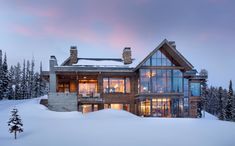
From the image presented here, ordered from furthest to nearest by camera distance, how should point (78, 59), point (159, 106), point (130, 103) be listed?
point (78, 59) < point (130, 103) < point (159, 106)

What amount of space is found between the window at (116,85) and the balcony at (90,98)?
1463 millimetres

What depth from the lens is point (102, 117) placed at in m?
28.2

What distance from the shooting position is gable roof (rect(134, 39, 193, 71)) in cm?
3641

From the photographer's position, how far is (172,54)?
37562mm

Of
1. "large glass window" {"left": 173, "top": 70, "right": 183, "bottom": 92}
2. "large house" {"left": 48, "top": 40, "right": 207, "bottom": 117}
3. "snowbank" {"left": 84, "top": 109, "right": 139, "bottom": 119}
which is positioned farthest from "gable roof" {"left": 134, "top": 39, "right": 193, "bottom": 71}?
"snowbank" {"left": 84, "top": 109, "right": 139, "bottom": 119}

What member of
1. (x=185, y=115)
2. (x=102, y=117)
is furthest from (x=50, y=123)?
(x=185, y=115)

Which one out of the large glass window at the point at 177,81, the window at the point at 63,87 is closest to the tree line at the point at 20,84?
the window at the point at 63,87

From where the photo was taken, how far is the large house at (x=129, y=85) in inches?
1439

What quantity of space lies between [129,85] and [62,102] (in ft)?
30.8

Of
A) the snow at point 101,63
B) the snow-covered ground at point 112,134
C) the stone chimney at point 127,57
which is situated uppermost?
the stone chimney at point 127,57

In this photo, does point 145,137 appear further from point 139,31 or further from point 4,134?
point 139,31

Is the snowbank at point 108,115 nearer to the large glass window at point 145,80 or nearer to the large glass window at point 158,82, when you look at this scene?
the large glass window at point 145,80

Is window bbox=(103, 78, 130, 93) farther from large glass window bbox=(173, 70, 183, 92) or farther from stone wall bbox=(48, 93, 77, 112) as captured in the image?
large glass window bbox=(173, 70, 183, 92)

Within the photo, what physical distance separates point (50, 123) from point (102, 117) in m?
6.08
